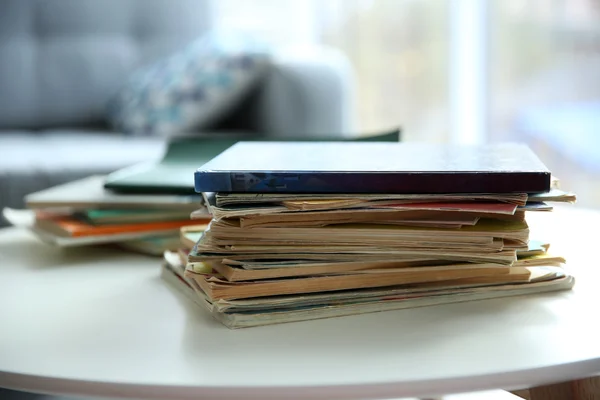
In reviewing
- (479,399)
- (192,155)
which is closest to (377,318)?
(479,399)

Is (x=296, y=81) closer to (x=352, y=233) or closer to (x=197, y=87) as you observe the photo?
(x=197, y=87)

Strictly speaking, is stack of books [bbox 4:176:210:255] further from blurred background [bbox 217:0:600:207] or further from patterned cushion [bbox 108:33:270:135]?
blurred background [bbox 217:0:600:207]

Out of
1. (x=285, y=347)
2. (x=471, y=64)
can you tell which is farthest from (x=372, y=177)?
(x=471, y=64)

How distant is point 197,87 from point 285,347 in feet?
5.17

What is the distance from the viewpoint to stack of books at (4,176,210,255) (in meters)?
0.86

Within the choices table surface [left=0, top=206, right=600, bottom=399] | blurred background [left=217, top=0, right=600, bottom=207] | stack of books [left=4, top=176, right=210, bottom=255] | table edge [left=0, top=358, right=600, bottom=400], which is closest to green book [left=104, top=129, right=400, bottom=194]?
stack of books [left=4, top=176, right=210, bottom=255]

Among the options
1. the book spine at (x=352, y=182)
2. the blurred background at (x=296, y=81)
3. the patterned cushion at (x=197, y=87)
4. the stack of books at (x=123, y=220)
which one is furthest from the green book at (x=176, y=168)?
the patterned cushion at (x=197, y=87)

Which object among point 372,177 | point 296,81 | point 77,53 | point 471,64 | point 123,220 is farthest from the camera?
point 471,64

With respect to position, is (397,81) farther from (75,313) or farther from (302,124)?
(75,313)

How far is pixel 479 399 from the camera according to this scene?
88cm

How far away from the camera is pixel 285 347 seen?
0.53m

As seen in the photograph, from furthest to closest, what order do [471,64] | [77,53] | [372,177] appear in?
[471,64], [77,53], [372,177]

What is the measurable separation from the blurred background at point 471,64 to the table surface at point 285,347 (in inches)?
63.8

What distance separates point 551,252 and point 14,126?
2.02m
